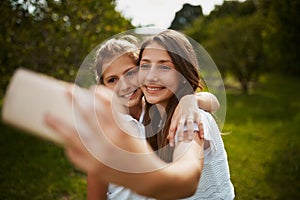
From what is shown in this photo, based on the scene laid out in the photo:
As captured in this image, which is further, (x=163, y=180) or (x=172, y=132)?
(x=172, y=132)

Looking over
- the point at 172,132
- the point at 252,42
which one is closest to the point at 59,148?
the point at 172,132

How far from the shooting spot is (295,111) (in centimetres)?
634

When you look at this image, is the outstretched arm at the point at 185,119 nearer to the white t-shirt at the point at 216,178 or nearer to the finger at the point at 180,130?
→ the finger at the point at 180,130

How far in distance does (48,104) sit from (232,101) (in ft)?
23.7

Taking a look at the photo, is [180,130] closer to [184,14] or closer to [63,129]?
[63,129]

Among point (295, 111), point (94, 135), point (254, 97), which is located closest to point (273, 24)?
point (254, 97)

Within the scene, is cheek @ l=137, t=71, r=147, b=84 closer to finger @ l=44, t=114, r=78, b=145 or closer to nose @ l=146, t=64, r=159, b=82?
nose @ l=146, t=64, r=159, b=82

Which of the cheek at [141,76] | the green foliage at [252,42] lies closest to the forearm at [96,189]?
the cheek at [141,76]

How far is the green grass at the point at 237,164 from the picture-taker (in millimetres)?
3039

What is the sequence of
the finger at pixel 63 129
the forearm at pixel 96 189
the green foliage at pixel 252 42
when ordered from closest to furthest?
the finger at pixel 63 129 → the forearm at pixel 96 189 → the green foliage at pixel 252 42

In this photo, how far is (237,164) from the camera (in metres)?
3.62

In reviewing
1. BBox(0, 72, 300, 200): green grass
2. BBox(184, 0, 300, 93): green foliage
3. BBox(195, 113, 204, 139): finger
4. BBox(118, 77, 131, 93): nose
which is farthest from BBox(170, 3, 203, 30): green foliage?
BBox(184, 0, 300, 93): green foliage

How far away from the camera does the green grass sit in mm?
3039

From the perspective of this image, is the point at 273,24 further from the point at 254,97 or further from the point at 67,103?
the point at 67,103
